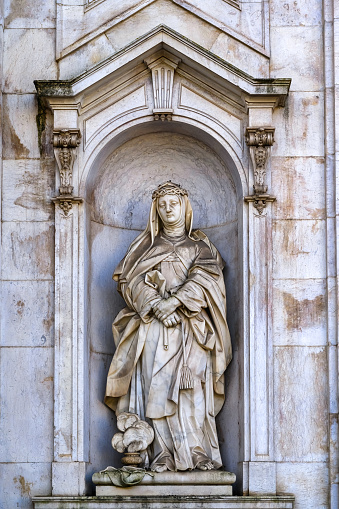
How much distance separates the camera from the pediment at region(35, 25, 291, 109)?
13.4 m

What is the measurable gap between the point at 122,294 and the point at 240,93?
7.62ft

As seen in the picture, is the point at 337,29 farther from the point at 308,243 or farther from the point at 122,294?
the point at 122,294

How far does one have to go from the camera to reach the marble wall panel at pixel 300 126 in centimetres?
1353

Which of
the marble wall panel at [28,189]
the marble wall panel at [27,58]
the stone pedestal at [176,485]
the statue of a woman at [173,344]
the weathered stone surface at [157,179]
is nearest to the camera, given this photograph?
the stone pedestal at [176,485]

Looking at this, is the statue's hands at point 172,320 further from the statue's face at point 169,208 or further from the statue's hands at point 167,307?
the statue's face at point 169,208

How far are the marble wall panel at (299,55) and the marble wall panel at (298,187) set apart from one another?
2.52 feet

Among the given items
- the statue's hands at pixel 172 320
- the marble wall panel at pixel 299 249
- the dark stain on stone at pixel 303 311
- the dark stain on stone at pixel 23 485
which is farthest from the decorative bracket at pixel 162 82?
the dark stain on stone at pixel 23 485

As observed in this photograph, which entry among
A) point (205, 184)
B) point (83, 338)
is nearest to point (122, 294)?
→ point (83, 338)

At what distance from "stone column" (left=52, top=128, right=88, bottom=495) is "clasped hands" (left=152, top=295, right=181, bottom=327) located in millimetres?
771

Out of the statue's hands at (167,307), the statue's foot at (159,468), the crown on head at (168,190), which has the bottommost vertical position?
the statue's foot at (159,468)

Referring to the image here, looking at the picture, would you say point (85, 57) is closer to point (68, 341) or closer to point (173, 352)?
point (68, 341)

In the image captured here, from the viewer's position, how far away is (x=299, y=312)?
43.3 ft

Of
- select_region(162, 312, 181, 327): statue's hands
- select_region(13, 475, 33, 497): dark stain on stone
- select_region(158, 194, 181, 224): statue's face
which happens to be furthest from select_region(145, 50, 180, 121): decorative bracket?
select_region(13, 475, 33, 497): dark stain on stone

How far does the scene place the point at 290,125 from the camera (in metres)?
13.6
